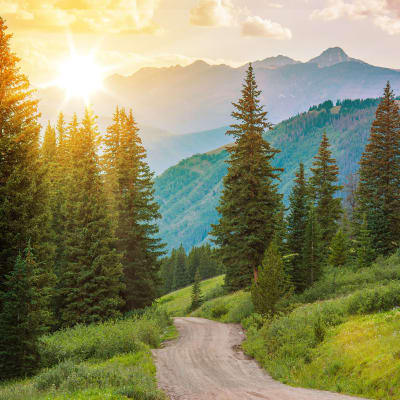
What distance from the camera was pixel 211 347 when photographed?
18781mm

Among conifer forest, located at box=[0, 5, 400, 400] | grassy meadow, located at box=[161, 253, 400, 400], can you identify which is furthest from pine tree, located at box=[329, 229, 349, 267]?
grassy meadow, located at box=[161, 253, 400, 400]

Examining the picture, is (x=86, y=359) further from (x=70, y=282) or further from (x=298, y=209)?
(x=298, y=209)

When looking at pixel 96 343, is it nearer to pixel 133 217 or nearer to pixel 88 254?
pixel 88 254

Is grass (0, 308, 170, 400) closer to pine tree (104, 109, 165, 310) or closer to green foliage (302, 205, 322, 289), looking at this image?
pine tree (104, 109, 165, 310)

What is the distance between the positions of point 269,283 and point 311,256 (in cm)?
815

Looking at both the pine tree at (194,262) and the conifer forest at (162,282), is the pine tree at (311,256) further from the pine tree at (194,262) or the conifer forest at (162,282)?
the pine tree at (194,262)

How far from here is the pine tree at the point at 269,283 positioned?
19438 mm

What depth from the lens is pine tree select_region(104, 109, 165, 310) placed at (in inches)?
1188

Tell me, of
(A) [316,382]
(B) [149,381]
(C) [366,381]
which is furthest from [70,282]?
(C) [366,381]

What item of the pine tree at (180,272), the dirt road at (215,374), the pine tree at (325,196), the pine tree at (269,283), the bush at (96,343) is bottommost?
the pine tree at (180,272)

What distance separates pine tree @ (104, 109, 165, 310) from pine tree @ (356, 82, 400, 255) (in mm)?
20806

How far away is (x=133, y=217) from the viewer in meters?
30.5

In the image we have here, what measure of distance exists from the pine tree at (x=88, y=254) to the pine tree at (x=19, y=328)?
10.1 m

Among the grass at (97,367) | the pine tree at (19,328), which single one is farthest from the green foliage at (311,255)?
the pine tree at (19,328)
